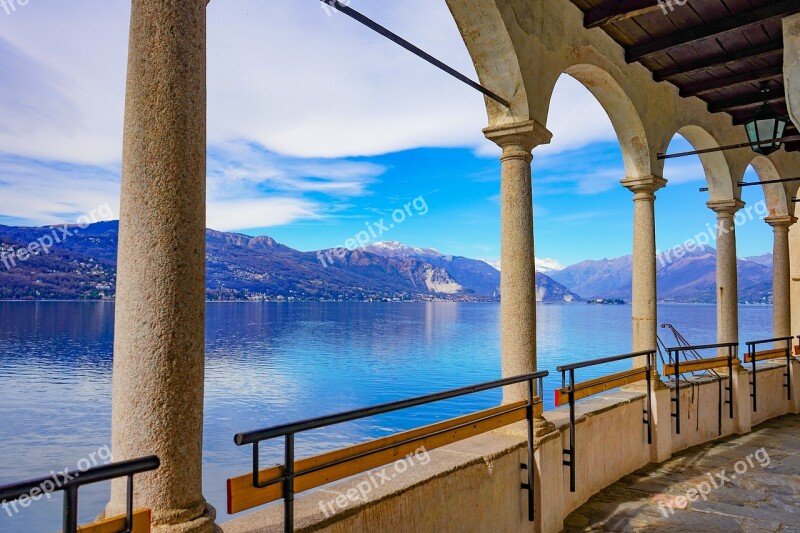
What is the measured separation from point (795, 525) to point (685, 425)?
2792mm

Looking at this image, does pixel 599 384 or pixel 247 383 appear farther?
pixel 247 383

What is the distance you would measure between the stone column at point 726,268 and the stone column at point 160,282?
930 centimetres

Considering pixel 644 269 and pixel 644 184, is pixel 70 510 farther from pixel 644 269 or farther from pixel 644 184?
pixel 644 184

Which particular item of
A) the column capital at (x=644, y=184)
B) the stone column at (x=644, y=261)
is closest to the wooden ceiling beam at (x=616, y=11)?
the column capital at (x=644, y=184)

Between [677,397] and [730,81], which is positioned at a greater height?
[730,81]

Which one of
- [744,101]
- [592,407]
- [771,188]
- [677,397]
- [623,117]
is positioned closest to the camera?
[592,407]

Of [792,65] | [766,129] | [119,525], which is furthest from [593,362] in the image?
[119,525]

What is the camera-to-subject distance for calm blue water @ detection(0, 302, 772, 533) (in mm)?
28000

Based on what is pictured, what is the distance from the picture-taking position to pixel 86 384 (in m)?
42.8

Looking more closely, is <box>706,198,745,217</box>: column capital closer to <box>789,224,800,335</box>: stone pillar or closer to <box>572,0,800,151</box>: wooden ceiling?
<box>572,0,800,151</box>: wooden ceiling

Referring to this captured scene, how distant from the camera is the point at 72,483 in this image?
67.7 inches

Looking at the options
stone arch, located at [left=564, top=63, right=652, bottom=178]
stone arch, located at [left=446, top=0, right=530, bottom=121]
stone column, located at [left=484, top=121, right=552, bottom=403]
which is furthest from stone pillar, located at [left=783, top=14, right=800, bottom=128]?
stone arch, located at [left=446, top=0, right=530, bottom=121]

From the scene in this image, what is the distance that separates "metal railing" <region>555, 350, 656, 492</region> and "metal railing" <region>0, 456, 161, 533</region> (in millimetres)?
3330

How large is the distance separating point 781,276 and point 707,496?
23.7 feet
